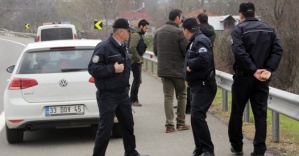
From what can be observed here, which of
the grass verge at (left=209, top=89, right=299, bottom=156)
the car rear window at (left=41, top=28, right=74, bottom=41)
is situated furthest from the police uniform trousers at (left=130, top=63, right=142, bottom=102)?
the car rear window at (left=41, top=28, right=74, bottom=41)

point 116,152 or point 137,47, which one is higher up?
point 137,47

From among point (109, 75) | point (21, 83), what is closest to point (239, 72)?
point (109, 75)

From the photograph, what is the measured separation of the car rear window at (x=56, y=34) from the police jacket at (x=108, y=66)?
14680 millimetres

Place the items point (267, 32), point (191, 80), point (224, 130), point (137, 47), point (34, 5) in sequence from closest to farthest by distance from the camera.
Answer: point (267, 32)
point (191, 80)
point (224, 130)
point (137, 47)
point (34, 5)

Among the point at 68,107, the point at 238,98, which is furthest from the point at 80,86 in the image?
the point at 238,98

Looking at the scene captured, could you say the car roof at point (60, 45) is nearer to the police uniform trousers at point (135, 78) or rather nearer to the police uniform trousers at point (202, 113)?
the police uniform trousers at point (202, 113)

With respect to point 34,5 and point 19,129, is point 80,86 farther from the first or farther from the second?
point 34,5

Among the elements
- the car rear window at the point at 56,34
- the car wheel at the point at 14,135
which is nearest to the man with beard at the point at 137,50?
the car wheel at the point at 14,135

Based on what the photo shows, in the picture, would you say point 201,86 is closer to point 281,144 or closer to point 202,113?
point 202,113

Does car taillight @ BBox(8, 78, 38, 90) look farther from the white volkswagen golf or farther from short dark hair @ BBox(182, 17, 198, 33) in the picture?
short dark hair @ BBox(182, 17, 198, 33)

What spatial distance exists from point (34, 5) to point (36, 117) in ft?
277

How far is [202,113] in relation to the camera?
7051 millimetres

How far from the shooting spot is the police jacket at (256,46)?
21.9 ft

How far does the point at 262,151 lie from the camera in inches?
267
